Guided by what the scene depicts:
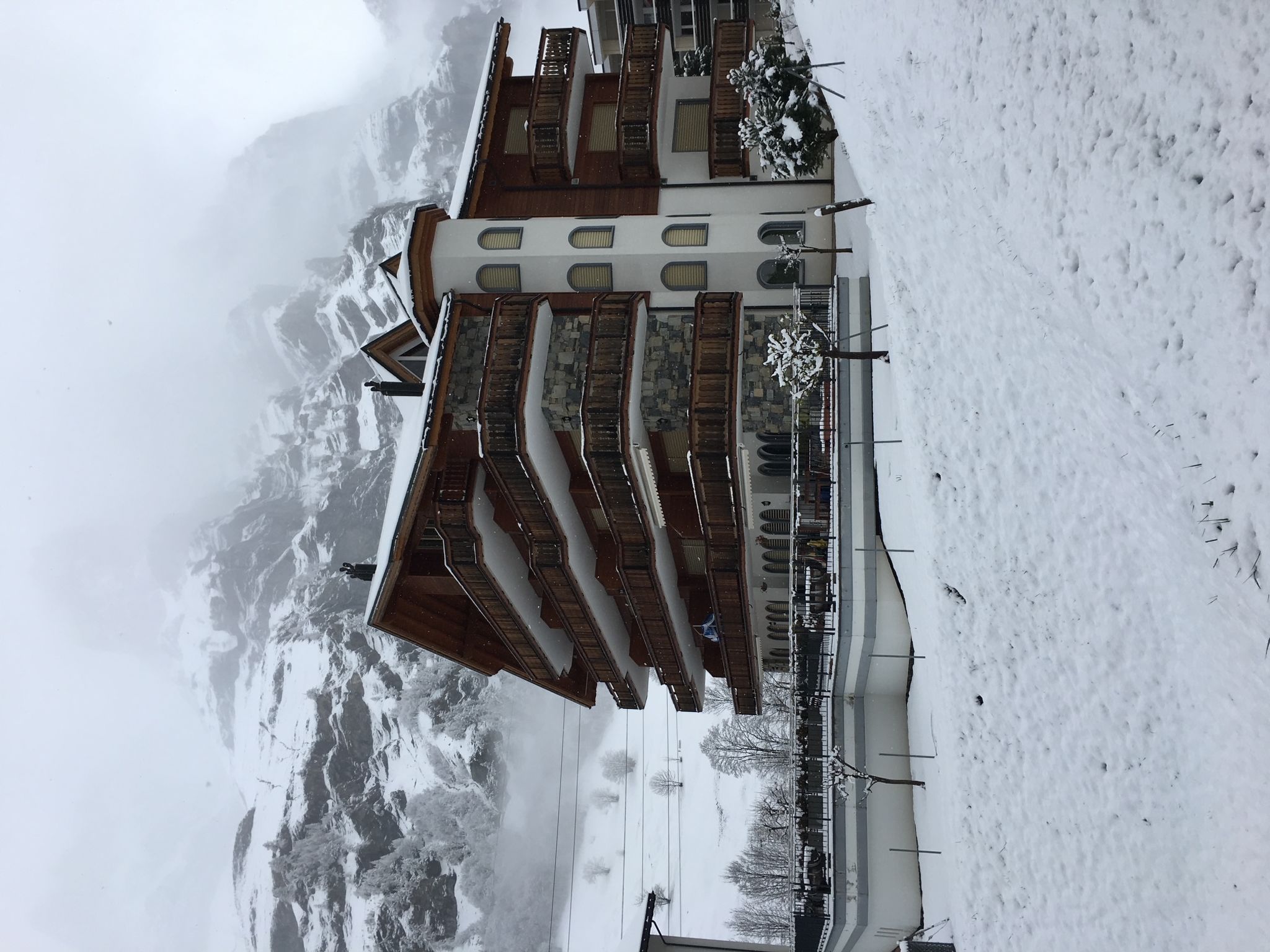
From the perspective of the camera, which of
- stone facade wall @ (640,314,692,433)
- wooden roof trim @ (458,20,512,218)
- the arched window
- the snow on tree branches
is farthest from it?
wooden roof trim @ (458,20,512,218)

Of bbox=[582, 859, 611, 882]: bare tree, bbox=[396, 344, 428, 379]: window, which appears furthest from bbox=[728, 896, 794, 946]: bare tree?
bbox=[396, 344, 428, 379]: window

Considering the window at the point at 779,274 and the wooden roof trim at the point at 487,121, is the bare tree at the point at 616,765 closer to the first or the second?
the window at the point at 779,274

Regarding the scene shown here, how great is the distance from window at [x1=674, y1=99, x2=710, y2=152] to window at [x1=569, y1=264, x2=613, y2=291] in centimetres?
616

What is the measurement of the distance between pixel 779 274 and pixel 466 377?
10.6 metres

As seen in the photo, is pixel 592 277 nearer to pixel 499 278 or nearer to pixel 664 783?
pixel 499 278

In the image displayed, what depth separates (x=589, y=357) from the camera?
73.8 feet

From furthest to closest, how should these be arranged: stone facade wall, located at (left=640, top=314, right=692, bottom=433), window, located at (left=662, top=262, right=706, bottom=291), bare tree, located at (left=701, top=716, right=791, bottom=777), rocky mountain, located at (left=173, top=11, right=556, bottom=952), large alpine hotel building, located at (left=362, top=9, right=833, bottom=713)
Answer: rocky mountain, located at (left=173, top=11, right=556, bottom=952) < bare tree, located at (left=701, top=716, right=791, bottom=777) < window, located at (left=662, top=262, right=706, bottom=291) < stone facade wall, located at (left=640, top=314, right=692, bottom=433) < large alpine hotel building, located at (left=362, top=9, right=833, bottom=713)

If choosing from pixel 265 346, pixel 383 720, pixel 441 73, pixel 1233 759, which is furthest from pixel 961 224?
pixel 265 346

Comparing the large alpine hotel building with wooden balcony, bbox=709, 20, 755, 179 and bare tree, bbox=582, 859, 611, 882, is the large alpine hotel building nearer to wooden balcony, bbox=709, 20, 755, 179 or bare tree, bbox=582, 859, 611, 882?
wooden balcony, bbox=709, 20, 755, 179

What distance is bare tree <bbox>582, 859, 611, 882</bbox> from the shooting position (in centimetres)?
5766

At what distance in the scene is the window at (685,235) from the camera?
24.0m

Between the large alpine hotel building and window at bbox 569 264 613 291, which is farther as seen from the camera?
window at bbox 569 264 613 291

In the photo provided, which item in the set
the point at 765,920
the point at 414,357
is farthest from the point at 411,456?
the point at 765,920

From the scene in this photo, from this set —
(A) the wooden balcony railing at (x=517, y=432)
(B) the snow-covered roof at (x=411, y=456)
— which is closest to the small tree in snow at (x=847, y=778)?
(A) the wooden balcony railing at (x=517, y=432)
